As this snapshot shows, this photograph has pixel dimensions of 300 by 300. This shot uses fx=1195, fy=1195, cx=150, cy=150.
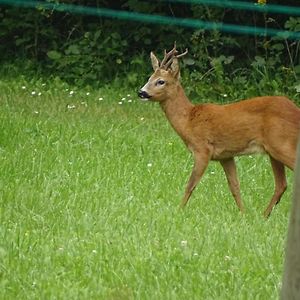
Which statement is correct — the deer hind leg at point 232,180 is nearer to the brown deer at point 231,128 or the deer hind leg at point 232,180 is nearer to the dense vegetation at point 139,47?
the brown deer at point 231,128

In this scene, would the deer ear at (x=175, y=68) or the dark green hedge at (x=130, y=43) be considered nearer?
the deer ear at (x=175, y=68)

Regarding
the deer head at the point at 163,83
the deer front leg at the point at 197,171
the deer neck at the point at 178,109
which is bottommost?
the deer front leg at the point at 197,171

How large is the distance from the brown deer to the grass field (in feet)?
0.67

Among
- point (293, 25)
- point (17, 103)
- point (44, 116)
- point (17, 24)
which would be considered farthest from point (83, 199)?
point (17, 24)

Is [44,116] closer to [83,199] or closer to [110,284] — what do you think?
[83,199]

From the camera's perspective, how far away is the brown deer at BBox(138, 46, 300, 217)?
7953mm

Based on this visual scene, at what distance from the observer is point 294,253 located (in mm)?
3455

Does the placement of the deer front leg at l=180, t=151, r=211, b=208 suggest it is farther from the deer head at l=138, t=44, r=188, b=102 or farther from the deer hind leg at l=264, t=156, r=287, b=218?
the deer head at l=138, t=44, r=188, b=102

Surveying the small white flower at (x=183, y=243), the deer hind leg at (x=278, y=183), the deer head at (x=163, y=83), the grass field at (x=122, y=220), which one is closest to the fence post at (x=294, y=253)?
the grass field at (x=122, y=220)

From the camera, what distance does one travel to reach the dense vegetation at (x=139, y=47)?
45.0 ft

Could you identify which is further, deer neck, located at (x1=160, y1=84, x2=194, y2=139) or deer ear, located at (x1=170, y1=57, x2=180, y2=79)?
deer ear, located at (x1=170, y1=57, x2=180, y2=79)

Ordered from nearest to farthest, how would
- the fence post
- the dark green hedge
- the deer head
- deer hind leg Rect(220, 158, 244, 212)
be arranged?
the fence post, deer hind leg Rect(220, 158, 244, 212), the deer head, the dark green hedge

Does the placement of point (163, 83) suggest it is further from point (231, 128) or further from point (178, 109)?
point (231, 128)

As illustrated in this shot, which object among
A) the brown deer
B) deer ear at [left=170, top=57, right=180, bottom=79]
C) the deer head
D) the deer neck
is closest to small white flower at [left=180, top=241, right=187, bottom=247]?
the brown deer
